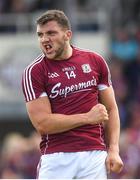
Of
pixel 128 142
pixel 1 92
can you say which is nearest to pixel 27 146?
pixel 128 142

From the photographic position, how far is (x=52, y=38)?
855 cm

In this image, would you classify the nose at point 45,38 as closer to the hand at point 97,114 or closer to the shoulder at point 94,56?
the shoulder at point 94,56

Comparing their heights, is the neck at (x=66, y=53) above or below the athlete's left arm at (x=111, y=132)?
above

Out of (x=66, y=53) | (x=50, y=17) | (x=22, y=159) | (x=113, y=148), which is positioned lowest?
(x=22, y=159)

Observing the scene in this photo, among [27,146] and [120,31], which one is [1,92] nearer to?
[120,31]

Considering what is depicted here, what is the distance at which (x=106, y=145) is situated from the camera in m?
8.84

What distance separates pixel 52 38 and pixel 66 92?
1.53 feet

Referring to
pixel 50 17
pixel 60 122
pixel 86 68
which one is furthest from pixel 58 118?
pixel 50 17

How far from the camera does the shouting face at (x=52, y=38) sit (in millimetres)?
8531

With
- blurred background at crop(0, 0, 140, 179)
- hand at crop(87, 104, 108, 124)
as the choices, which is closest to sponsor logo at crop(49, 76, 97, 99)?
hand at crop(87, 104, 108, 124)

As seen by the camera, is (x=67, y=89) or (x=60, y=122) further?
(x=67, y=89)

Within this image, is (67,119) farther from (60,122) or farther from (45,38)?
(45,38)

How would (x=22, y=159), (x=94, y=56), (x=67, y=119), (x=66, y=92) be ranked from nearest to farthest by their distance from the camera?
(x=67, y=119) < (x=66, y=92) < (x=94, y=56) < (x=22, y=159)

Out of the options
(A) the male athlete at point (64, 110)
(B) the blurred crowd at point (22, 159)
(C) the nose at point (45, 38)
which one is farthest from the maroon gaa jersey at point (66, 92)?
(B) the blurred crowd at point (22, 159)
